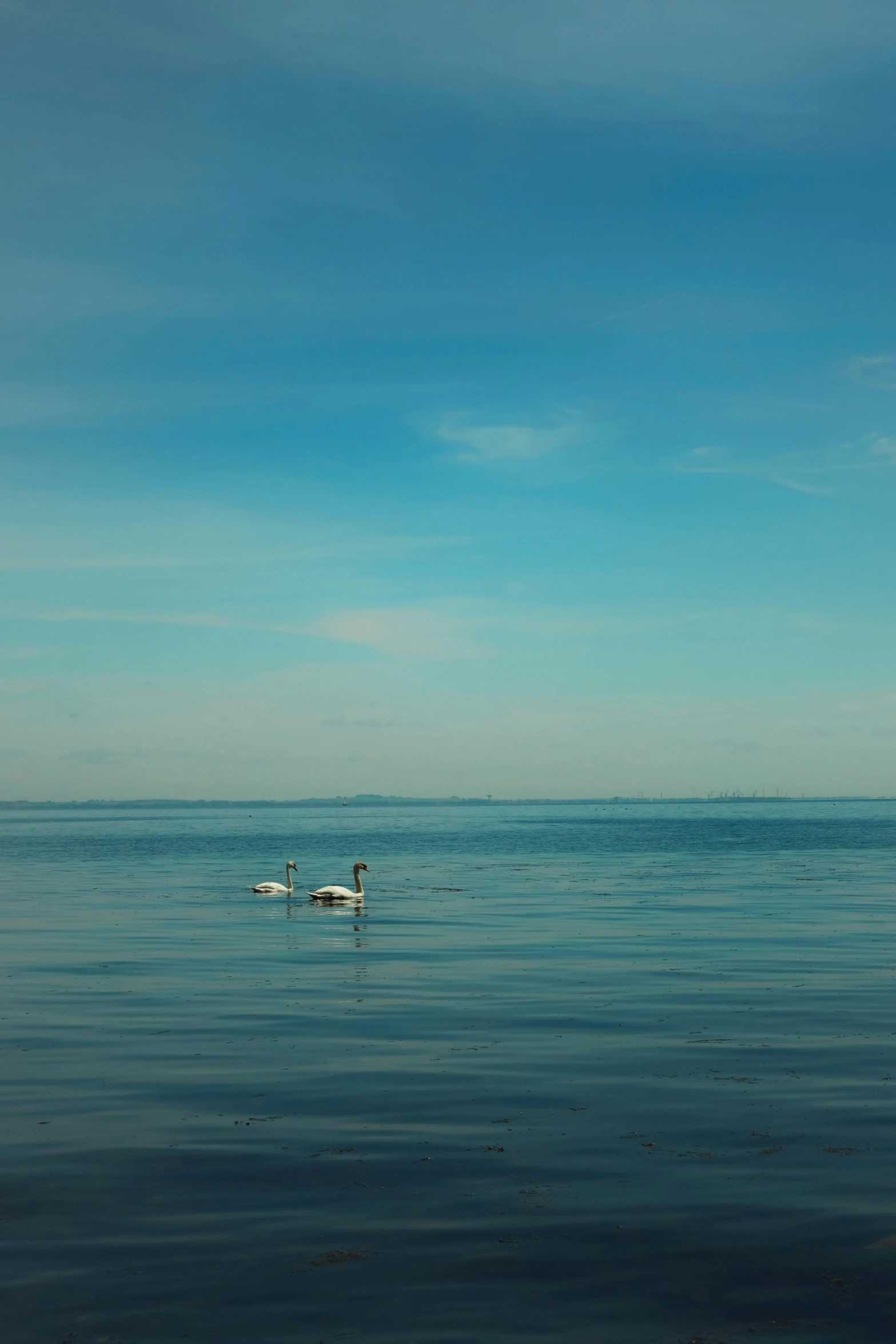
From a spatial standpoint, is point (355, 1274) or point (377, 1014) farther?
point (377, 1014)

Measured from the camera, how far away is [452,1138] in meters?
12.6

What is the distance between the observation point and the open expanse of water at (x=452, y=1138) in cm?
866

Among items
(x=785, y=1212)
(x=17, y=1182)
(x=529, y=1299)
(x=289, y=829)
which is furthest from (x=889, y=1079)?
(x=289, y=829)

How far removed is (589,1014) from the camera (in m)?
19.7

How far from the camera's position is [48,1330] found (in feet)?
26.9

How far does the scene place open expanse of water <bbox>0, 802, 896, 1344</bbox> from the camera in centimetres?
866

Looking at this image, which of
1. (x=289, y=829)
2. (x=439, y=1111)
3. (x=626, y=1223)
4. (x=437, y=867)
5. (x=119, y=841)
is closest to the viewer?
(x=626, y=1223)

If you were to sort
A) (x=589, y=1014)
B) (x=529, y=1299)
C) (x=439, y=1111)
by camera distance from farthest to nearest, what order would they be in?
(x=589, y=1014) → (x=439, y=1111) → (x=529, y=1299)

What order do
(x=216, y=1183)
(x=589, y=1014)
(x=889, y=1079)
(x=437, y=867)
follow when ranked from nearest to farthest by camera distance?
(x=216, y=1183) → (x=889, y=1079) → (x=589, y=1014) → (x=437, y=867)

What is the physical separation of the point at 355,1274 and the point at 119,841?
10347 cm

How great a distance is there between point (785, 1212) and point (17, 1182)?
712 centimetres

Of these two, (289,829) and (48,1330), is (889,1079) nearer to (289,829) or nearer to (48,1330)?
(48,1330)

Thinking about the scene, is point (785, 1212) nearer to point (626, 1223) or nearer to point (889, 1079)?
point (626, 1223)

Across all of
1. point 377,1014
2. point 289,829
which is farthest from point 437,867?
point 289,829
